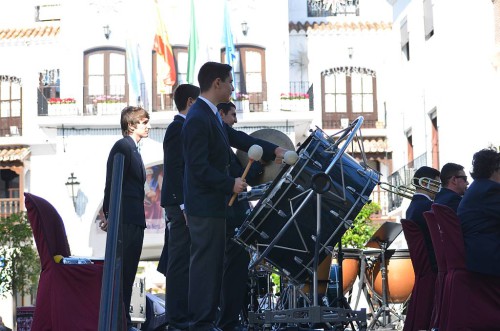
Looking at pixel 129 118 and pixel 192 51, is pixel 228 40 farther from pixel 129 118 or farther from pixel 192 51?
pixel 129 118

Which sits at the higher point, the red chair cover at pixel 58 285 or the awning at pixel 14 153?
the awning at pixel 14 153

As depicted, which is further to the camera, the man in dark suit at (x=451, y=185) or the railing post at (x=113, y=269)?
the man in dark suit at (x=451, y=185)

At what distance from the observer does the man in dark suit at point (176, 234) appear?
28.3 ft

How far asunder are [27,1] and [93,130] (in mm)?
7234

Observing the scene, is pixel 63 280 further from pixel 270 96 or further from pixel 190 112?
pixel 270 96

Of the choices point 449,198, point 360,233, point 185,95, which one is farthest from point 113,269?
point 360,233

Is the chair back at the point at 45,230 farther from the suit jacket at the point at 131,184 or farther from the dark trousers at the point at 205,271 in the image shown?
the dark trousers at the point at 205,271

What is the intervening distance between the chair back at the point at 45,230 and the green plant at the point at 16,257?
21.5 metres

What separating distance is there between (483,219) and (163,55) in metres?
25.3

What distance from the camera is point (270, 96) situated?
109 feet

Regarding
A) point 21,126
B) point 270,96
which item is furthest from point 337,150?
point 21,126

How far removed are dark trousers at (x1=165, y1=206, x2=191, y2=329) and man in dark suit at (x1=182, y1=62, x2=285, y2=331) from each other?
3.19 ft

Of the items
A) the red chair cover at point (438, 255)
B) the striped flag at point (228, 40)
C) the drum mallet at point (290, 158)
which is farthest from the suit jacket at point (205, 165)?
the striped flag at point (228, 40)

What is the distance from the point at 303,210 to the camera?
8289 millimetres
